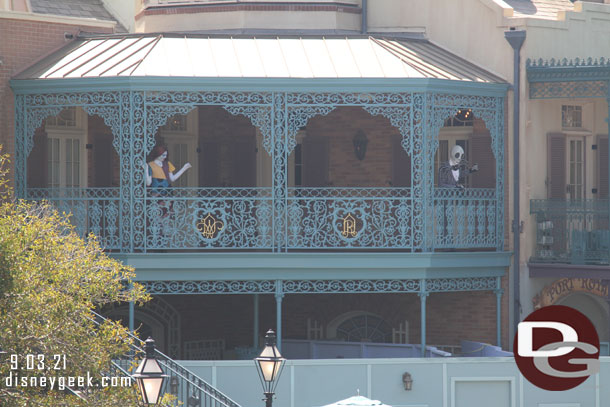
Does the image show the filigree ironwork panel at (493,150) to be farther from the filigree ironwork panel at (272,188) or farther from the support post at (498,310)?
the support post at (498,310)

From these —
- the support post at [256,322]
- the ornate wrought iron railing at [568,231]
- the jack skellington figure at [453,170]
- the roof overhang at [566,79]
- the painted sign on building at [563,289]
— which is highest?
the roof overhang at [566,79]

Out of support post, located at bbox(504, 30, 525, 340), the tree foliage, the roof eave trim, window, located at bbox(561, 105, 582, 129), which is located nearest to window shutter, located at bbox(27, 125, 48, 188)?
the roof eave trim

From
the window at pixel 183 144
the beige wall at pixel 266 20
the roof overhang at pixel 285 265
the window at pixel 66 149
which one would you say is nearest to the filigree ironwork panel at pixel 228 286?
the roof overhang at pixel 285 265

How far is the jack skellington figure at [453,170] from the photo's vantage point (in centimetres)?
1947

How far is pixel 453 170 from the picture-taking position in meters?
19.5

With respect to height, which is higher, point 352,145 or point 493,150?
point 352,145

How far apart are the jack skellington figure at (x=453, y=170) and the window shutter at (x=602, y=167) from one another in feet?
8.82

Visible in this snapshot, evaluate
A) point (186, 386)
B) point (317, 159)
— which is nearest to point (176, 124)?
point (317, 159)

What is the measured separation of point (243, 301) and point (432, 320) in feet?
11.6

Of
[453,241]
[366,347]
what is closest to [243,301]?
[366,347]

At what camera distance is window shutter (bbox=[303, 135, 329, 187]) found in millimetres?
21156

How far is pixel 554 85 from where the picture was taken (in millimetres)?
19578

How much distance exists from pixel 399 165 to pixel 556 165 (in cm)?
249

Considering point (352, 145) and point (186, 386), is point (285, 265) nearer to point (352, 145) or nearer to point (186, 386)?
point (186, 386)
